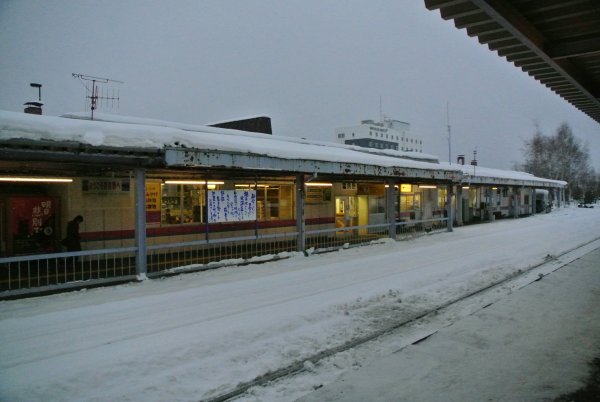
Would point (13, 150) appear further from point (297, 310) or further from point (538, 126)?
point (538, 126)

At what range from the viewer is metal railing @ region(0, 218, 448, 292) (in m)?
10.1

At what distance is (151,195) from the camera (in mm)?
15023

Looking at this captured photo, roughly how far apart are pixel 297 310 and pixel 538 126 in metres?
85.5

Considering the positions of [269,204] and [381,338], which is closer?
[381,338]

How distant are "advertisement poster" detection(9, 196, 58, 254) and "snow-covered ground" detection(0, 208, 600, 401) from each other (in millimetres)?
5372

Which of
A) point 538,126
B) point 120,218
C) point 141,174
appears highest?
point 538,126

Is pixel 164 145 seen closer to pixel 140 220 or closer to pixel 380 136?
pixel 140 220

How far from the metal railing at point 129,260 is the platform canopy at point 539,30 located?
814 centimetres

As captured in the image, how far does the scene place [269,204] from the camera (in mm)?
18641

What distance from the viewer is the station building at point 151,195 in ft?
31.1

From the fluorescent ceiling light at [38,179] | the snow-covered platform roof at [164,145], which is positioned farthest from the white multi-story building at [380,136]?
the fluorescent ceiling light at [38,179]

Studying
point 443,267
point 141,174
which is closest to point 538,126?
point 443,267

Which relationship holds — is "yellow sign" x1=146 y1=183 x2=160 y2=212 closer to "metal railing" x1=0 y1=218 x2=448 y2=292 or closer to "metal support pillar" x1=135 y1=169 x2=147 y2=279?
"metal railing" x1=0 y1=218 x2=448 y2=292

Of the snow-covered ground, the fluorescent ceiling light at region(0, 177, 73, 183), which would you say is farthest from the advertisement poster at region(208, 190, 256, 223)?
the fluorescent ceiling light at region(0, 177, 73, 183)
